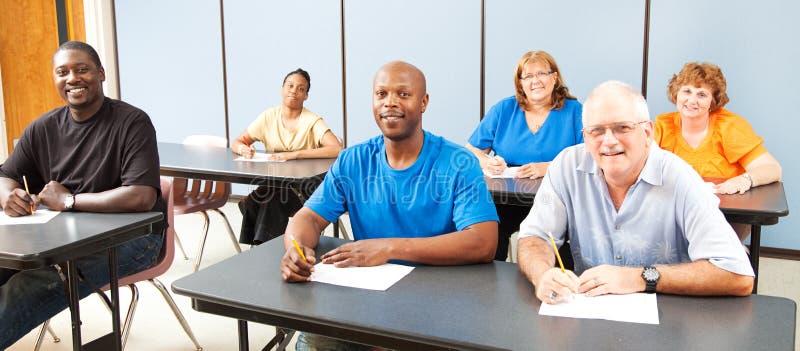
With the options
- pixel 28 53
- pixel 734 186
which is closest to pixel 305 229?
pixel 734 186

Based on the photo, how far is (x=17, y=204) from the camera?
235 cm

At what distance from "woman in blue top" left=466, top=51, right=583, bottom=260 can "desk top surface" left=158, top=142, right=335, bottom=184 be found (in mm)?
917

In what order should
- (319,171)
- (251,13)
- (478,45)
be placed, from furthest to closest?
(251,13) → (478,45) → (319,171)

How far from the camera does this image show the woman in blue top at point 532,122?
3398mm

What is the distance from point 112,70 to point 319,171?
12.4 ft

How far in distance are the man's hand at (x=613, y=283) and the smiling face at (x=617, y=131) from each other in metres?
0.30

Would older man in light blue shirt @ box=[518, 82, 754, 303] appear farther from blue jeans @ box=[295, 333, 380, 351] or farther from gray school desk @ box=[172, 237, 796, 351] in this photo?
blue jeans @ box=[295, 333, 380, 351]

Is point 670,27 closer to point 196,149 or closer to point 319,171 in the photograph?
point 319,171

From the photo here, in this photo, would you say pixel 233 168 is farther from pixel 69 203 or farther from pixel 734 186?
pixel 734 186

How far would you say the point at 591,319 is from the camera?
141cm

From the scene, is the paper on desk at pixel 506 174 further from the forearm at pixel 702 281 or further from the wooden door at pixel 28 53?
the wooden door at pixel 28 53

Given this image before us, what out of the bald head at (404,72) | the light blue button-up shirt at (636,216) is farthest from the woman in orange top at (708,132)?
the bald head at (404,72)

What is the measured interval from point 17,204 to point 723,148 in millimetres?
3014

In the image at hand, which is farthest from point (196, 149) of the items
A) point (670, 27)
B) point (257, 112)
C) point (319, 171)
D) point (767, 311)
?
point (767, 311)
